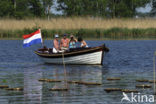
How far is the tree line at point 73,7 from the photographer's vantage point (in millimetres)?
65375

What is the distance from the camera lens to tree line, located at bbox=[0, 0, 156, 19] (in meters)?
65.4

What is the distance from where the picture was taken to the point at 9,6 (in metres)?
65.5

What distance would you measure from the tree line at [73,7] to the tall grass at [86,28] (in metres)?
15.6

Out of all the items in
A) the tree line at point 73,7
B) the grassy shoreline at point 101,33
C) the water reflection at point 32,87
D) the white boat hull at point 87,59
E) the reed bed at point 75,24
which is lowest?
the water reflection at point 32,87

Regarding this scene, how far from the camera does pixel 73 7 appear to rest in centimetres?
6594

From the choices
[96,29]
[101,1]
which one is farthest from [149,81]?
[101,1]

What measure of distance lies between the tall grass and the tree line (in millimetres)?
15614

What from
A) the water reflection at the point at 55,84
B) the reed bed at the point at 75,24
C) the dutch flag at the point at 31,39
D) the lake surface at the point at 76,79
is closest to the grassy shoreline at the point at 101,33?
the reed bed at the point at 75,24

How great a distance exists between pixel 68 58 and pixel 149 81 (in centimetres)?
843

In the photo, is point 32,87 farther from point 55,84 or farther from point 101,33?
point 101,33

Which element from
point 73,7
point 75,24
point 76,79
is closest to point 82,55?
point 76,79

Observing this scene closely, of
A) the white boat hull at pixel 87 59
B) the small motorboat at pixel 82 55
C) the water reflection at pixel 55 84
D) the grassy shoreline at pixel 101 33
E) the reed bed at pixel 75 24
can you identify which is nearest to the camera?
the water reflection at pixel 55 84

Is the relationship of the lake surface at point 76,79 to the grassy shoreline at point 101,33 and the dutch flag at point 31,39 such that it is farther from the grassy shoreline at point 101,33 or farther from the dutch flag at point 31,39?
the grassy shoreline at point 101,33

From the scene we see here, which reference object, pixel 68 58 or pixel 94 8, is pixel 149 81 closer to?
pixel 68 58
